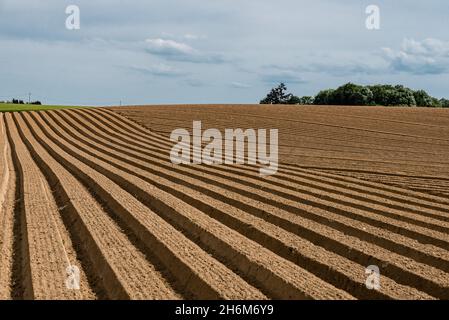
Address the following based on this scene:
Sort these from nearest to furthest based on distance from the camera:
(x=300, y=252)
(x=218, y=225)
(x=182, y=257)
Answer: (x=182, y=257), (x=300, y=252), (x=218, y=225)

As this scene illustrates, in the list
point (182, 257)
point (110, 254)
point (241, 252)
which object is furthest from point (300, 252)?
point (110, 254)

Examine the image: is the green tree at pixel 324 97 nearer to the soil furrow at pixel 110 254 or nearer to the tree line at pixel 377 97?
the tree line at pixel 377 97

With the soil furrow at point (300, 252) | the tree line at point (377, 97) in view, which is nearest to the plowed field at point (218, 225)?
the soil furrow at point (300, 252)

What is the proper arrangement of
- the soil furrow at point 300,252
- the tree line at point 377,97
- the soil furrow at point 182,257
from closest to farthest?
the soil furrow at point 182,257 < the soil furrow at point 300,252 < the tree line at point 377,97

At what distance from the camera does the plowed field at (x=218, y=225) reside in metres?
5.87

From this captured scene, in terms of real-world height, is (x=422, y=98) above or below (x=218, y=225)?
above

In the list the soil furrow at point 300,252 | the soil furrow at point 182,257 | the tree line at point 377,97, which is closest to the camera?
the soil furrow at point 182,257

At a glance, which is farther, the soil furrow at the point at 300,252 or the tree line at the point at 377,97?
the tree line at the point at 377,97

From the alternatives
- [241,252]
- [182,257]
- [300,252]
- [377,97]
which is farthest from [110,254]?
[377,97]

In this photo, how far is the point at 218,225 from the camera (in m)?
8.15

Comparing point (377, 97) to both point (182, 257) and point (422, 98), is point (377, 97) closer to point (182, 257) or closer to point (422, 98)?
point (422, 98)

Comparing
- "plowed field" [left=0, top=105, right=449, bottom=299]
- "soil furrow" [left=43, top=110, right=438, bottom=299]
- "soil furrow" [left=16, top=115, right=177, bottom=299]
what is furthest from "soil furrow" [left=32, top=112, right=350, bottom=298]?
"soil furrow" [left=16, top=115, right=177, bottom=299]

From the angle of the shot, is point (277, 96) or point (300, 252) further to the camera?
point (277, 96)

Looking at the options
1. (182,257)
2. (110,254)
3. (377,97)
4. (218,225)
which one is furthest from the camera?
(377,97)
